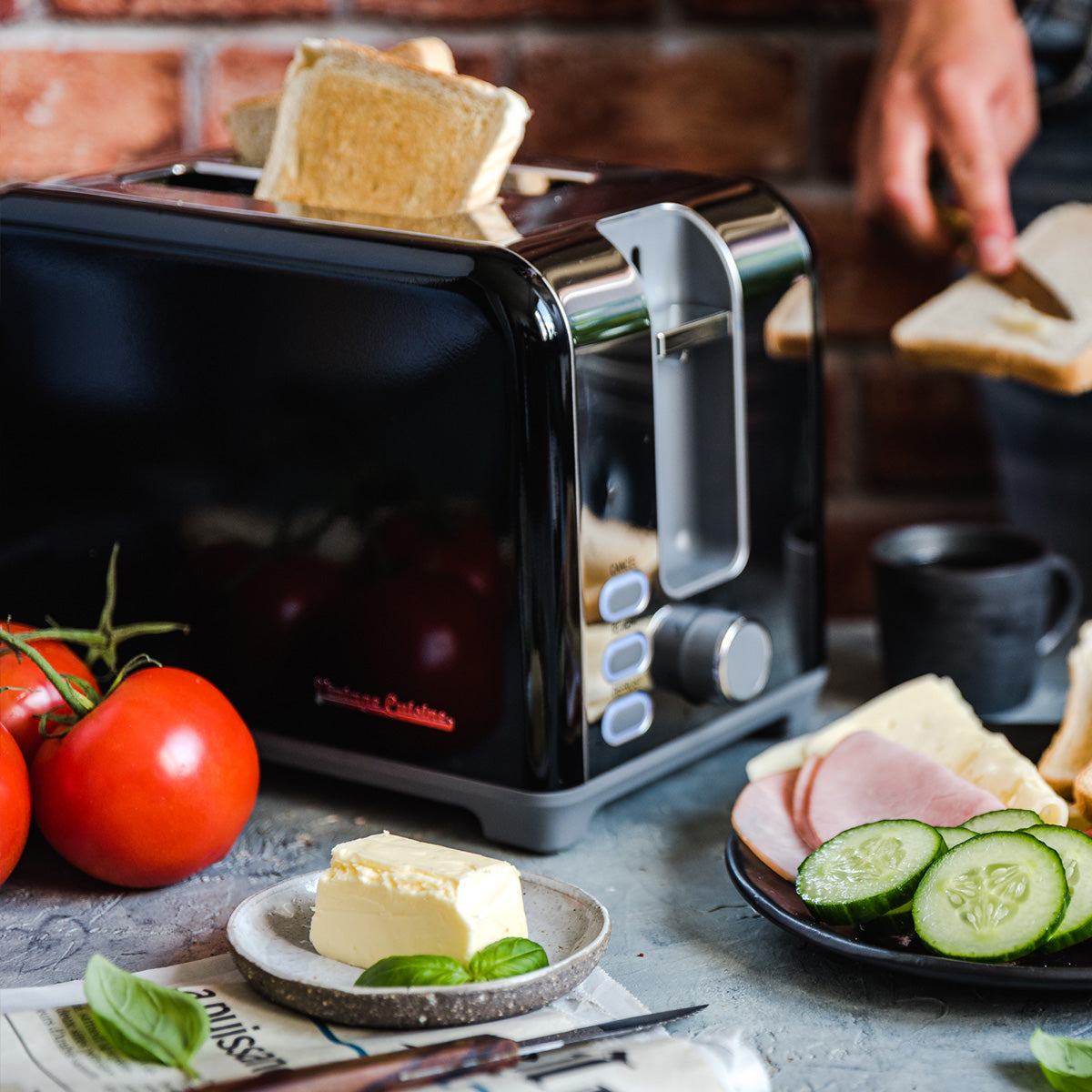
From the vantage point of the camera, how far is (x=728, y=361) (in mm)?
928

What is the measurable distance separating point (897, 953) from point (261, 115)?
0.66 meters

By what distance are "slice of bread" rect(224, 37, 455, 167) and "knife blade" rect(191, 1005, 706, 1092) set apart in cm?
61

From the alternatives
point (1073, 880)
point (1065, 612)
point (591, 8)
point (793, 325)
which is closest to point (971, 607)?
point (1065, 612)

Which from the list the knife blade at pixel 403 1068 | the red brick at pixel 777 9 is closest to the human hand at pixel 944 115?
the red brick at pixel 777 9

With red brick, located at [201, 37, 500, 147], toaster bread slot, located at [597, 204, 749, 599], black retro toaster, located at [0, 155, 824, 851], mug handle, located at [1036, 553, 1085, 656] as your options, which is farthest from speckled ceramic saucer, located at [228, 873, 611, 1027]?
red brick, located at [201, 37, 500, 147]

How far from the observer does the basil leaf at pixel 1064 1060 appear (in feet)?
2.05

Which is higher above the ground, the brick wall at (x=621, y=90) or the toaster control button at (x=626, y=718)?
the brick wall at (x=621, y=90)

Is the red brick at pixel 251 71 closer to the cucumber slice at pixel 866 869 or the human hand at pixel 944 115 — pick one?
the human hand at pixel 944 115

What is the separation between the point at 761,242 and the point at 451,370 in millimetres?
234

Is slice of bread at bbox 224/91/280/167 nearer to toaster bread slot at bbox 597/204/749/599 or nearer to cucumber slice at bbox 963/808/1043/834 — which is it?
toaster bread slot at bbox 597/204/749/599

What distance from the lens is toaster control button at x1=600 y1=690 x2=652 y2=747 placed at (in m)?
0.87

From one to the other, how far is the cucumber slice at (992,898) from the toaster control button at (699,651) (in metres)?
0.22

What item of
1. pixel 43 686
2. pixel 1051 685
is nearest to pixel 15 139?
pixel 43 686

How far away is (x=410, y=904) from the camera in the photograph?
0.69 meters
